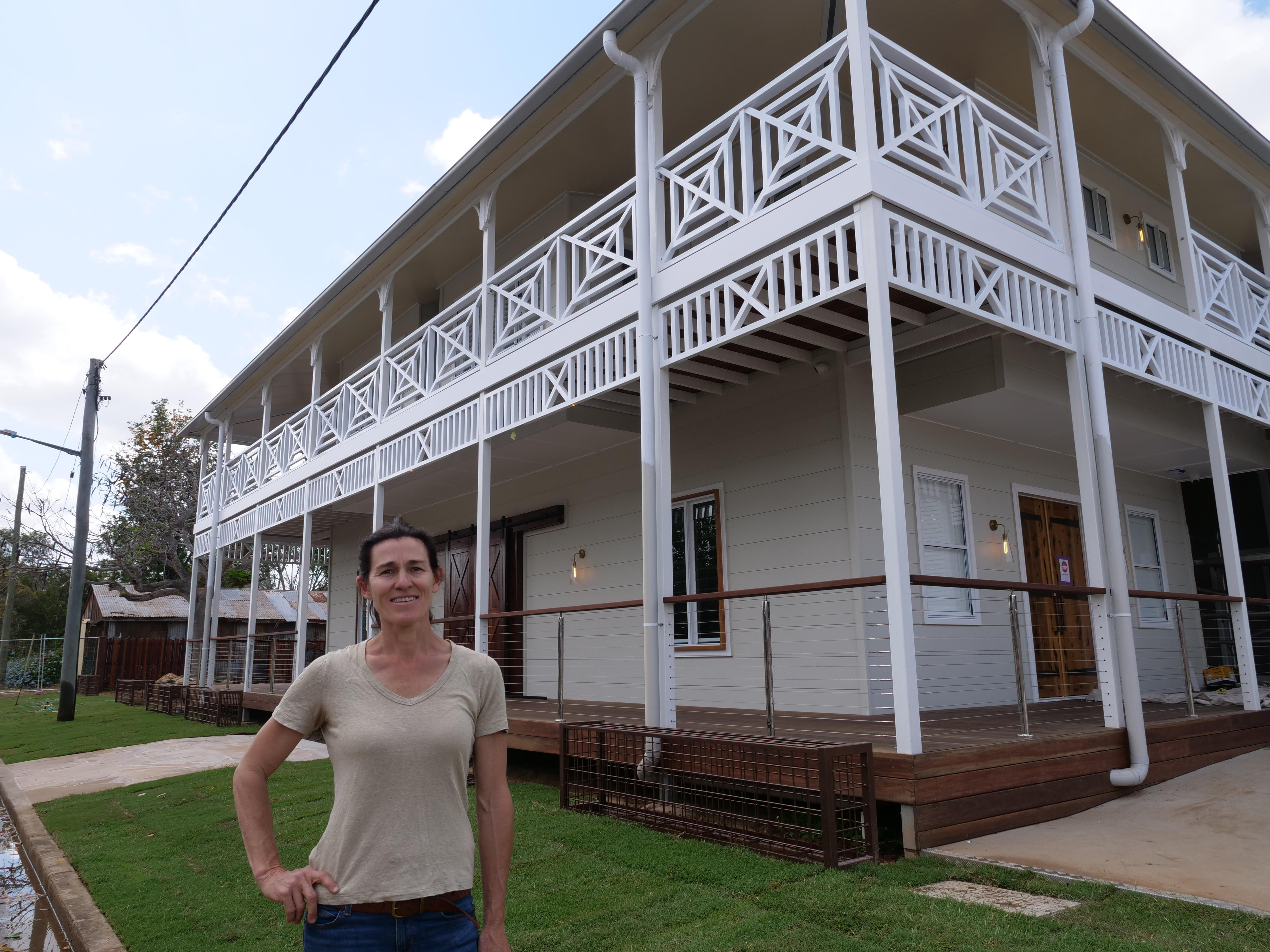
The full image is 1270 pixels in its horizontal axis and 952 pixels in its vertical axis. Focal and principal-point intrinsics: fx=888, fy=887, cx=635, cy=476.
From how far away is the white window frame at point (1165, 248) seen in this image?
35.7ft

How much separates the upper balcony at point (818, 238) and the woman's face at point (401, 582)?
4021 millimetres

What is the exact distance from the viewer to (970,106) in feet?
20.9

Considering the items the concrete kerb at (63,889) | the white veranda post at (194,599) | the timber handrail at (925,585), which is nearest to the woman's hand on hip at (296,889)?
the timber handrail at (925,585)

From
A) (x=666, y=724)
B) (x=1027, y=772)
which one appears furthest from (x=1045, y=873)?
(x=666, y=724)

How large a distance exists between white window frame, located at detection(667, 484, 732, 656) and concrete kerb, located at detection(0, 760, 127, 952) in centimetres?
519

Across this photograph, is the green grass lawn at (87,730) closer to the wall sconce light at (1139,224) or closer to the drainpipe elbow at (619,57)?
the drainpipe elbow at (619,57)

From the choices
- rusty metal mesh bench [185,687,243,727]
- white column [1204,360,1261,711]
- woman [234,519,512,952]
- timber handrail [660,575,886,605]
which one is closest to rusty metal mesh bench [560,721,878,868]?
timber handrail [660,575,886,605]

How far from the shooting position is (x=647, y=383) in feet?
22.5

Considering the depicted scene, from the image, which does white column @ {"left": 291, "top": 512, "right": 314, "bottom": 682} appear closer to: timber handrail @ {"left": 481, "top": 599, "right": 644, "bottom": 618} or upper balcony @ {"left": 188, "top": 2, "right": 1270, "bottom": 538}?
upper balcony @ {"left": 188, "top": 2, "right": 1270, "bottom": 538}

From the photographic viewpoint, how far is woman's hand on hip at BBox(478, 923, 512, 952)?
2.00 metres

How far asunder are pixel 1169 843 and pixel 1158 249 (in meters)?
8.64

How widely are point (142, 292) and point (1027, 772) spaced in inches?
540

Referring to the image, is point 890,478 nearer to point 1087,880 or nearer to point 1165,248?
point 1087,880

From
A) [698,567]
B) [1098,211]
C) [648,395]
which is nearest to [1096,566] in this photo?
[648,395]
